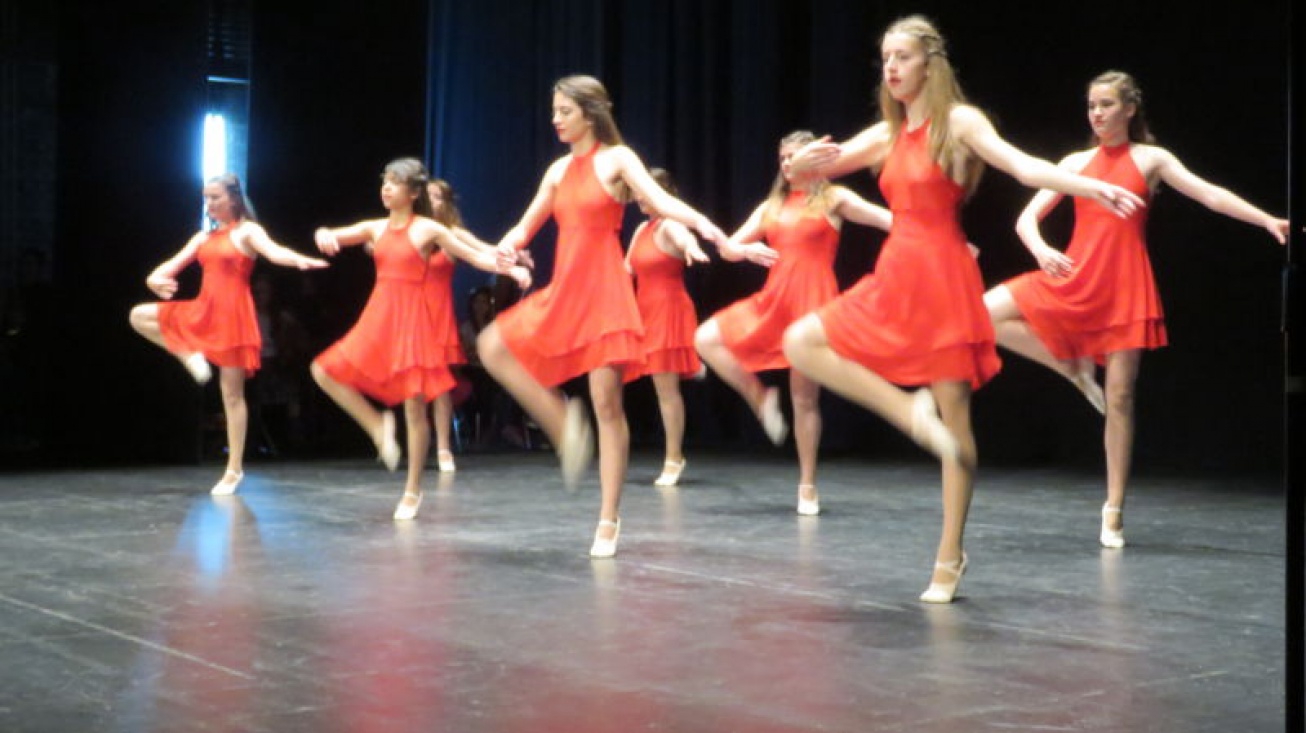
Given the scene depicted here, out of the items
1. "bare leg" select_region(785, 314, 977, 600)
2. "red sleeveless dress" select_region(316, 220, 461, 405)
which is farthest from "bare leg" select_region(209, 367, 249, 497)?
"bare leg" select_region(785, 314, 977, 600)

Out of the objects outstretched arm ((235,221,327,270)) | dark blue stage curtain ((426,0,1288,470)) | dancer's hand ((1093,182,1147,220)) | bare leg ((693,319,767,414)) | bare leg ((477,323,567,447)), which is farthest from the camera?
dark blue stage curtain ((426,0,1288,470))

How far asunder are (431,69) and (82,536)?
6279 mm

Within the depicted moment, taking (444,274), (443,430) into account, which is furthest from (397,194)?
(443,430)

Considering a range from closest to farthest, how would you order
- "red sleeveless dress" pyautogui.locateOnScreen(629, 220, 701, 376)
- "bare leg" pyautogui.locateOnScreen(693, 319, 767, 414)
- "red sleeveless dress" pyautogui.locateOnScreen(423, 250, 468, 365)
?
1. "bare leg" pyautogui.locateOnScreen(693, 319, 767, 414)
2. "red sleeveless dress" pyautogui.locateOnScreen(423, 250, 468, 365)
3. "red sleeveless dress" pyautogui.locateOnScreen(629, 220, 701, 376)

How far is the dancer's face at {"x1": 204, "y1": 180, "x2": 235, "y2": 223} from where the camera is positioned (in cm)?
738

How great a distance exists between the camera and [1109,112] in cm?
540

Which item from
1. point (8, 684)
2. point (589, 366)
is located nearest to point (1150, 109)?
point (589, 366)

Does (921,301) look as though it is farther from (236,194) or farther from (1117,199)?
(236,194)

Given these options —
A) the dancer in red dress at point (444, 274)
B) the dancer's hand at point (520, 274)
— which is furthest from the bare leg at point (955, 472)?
the dancer in red dress at point (444, 274)

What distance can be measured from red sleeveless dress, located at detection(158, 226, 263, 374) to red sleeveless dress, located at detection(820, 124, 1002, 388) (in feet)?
12.7

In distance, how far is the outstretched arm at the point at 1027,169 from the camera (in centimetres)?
382

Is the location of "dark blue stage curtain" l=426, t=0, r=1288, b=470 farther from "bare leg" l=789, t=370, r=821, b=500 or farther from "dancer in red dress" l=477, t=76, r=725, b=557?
"dancer in red dress" l=477, t=76, r=725, b=557

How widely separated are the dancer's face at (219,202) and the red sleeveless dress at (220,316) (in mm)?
67

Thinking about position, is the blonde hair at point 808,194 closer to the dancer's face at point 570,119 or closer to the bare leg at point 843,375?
the dancer's face at point 570,119
